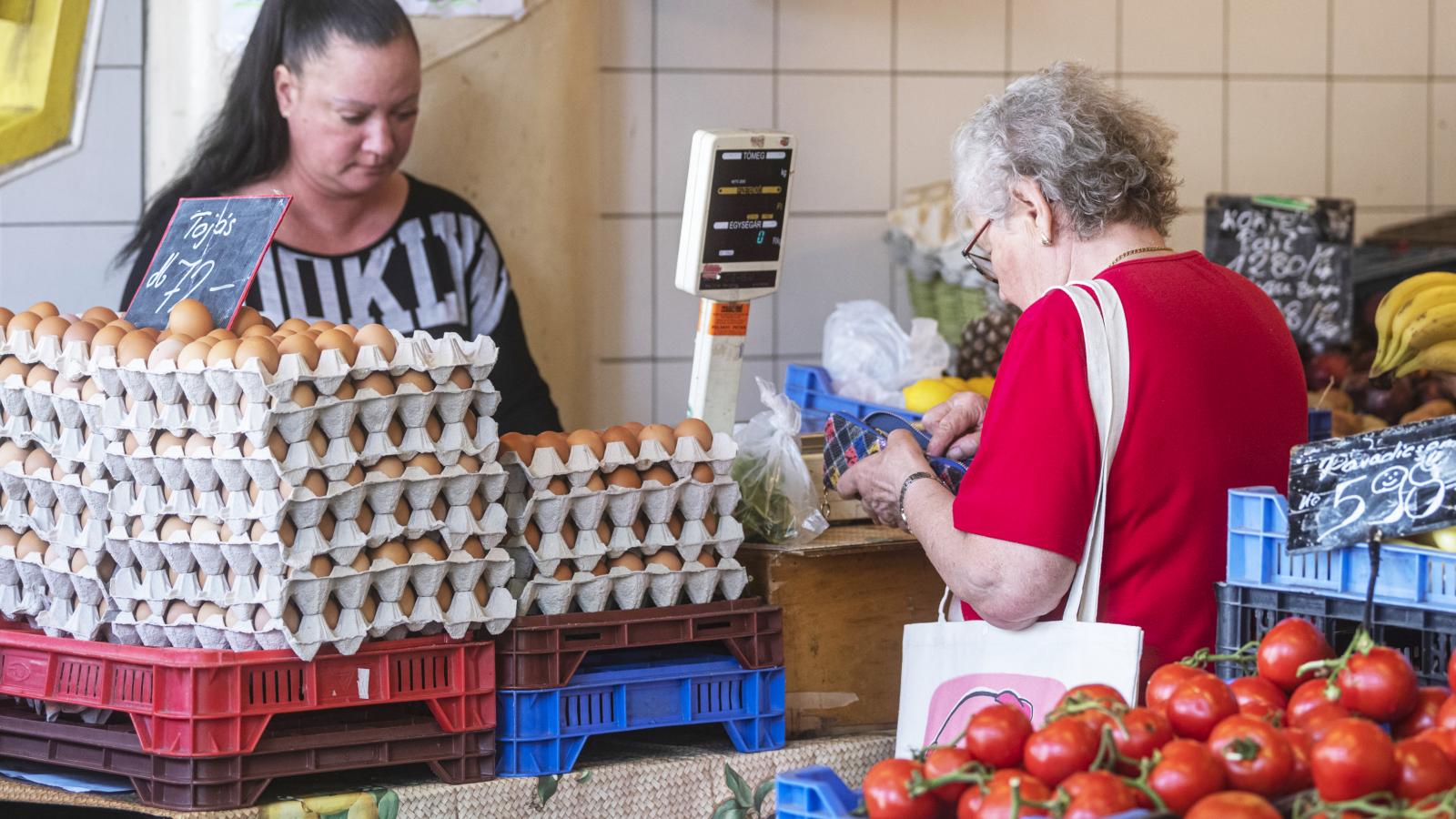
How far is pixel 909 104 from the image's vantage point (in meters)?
4.35

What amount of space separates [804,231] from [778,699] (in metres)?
2.36

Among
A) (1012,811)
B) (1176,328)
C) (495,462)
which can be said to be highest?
(1176,328)

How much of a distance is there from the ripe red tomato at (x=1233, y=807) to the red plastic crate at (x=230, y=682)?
3.38 ft

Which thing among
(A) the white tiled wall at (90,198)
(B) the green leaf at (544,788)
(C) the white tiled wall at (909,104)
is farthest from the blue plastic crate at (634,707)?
(A) the white tiled wall at (90,198)

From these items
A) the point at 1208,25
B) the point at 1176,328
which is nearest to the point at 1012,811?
the point at 1176,328

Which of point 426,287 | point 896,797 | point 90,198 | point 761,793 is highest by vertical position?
point 90,198

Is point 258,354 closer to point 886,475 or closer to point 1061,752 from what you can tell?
point 886,475

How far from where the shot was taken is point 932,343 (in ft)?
11.1

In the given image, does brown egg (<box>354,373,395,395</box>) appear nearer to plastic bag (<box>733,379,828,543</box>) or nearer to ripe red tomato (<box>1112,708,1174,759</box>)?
plastic bag (<box>733,379,828,543</box>)

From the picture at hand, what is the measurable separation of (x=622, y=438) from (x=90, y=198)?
2.35 metres

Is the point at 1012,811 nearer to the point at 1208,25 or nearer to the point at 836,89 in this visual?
the point at 836,89

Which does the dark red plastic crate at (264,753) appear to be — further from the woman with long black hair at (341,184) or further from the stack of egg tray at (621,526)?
the woman with long black hair at (341,184)

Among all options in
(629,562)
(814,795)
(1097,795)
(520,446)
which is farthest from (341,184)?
(1097,795)

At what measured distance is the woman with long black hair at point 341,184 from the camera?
11.4 ft
